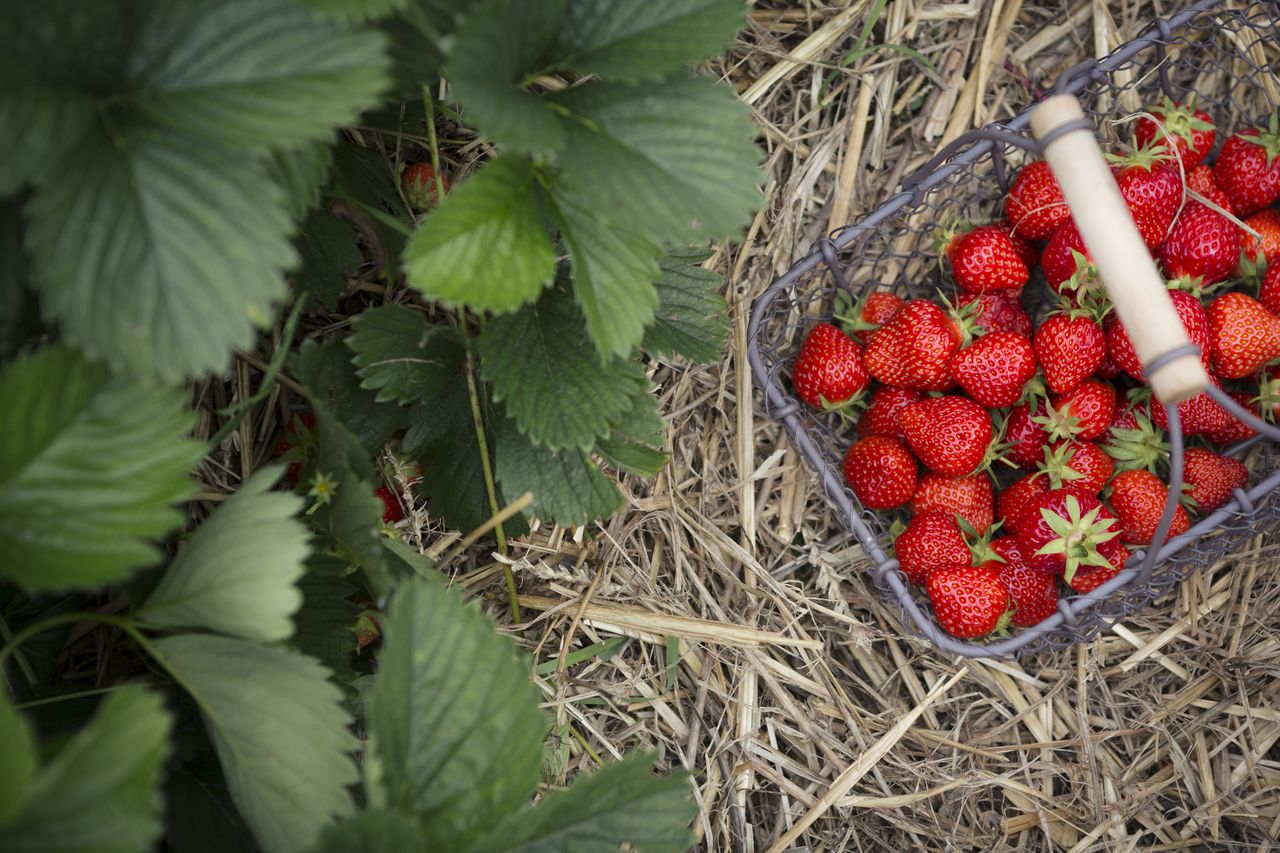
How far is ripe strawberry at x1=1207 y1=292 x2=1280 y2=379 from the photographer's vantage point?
1285mm

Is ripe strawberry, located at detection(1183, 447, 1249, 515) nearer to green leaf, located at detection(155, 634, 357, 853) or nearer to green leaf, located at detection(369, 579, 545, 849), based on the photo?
green leaf, located at detection(369, 579, 545, 849)

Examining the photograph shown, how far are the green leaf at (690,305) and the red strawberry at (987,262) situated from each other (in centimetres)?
47

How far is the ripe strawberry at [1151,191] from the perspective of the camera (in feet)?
4.40

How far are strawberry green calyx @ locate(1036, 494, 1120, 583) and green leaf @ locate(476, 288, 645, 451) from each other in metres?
0.69

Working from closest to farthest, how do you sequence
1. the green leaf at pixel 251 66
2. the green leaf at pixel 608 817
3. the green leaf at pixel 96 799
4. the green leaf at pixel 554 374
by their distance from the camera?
the green leaf at pixel 96 799 < the green leaf at pixel 251 66 < the green leaf at pixel 608 817 < the green leaf at pixel 554 374

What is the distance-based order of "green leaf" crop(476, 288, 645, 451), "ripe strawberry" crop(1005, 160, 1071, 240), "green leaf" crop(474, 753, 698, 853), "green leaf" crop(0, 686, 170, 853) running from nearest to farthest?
"green leaf" crop(0, 686, 170, 853) → "green leaf" crop(474, 753, 698, 853) → "green leaf" crop(476, 288, 645, 451) → "ripe strawberry" crop(1005, 160, 1071, 240)

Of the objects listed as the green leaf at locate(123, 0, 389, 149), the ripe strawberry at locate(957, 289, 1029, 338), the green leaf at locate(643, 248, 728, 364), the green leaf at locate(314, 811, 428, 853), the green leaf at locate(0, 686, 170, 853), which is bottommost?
the ripe strawberry at locate(957, 289, 1029, 338)

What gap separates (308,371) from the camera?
968mm

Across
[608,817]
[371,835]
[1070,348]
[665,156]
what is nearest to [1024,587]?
[1070,348]

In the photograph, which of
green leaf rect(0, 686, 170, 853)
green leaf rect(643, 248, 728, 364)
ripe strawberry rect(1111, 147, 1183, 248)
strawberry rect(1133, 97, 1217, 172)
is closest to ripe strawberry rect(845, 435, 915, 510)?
green leaf rect(643, 248, 728, 364)

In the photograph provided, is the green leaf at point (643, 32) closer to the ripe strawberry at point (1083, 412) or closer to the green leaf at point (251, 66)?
the green leaf at point (251, 66)

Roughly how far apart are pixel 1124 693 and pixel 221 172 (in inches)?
58.1

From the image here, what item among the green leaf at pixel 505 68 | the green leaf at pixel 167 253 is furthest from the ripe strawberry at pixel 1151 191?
the green leaf at pixel 167 253

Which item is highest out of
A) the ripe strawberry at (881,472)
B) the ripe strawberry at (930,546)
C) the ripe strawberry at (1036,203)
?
the ripe strawberry at (1036,203)
